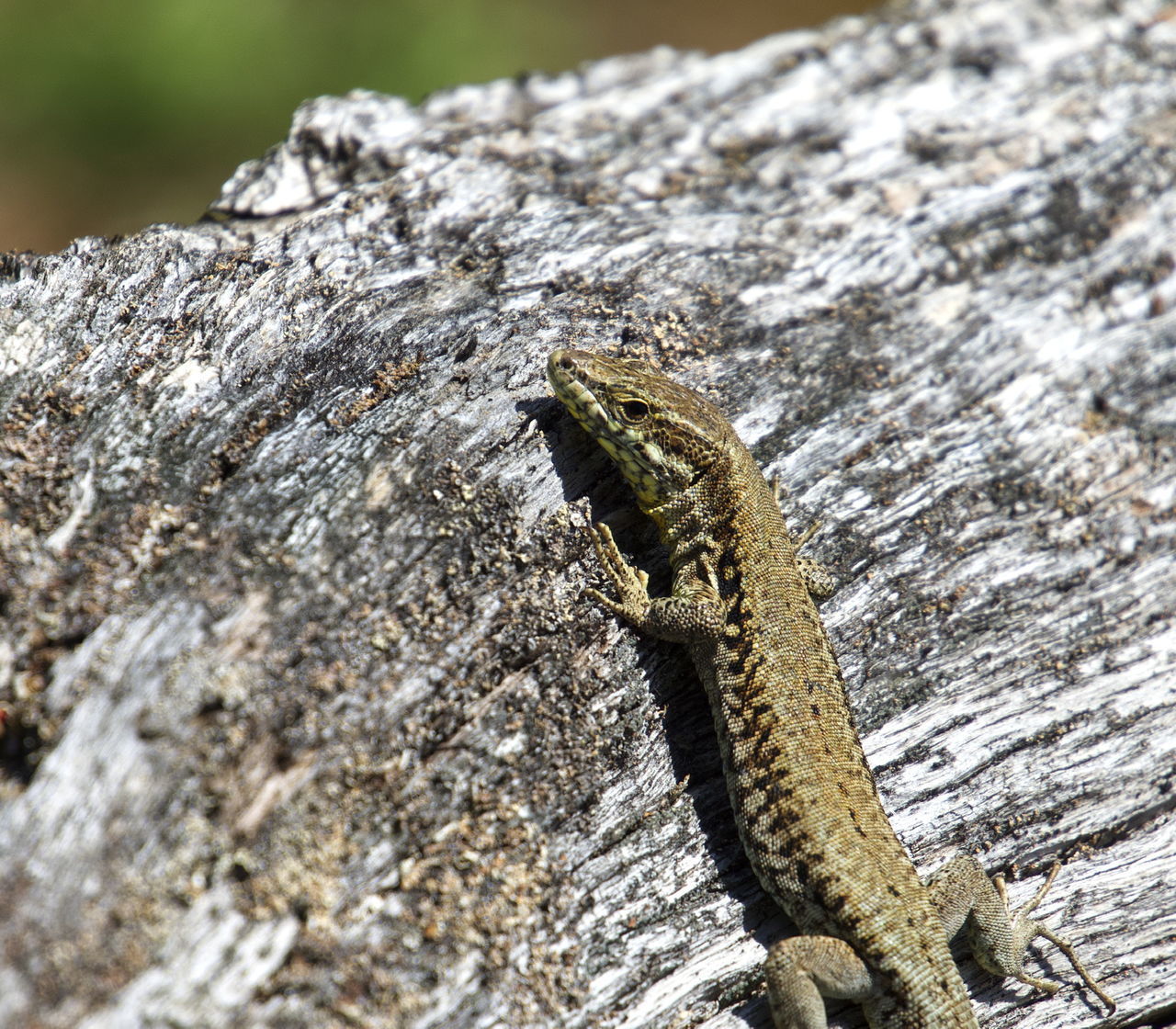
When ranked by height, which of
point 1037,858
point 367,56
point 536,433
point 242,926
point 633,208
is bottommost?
point 1037,858

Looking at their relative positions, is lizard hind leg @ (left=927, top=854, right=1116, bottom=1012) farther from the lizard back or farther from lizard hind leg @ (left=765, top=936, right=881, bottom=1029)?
lizard hind leg @ (left=765, top=936, right=881, bottom=1029)

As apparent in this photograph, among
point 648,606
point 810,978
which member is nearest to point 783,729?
point 648,606

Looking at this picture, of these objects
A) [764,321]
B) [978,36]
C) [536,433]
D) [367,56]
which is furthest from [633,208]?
[367,56]

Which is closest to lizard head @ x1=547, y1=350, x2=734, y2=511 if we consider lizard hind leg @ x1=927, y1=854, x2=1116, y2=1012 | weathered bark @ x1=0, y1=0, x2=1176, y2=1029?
weathered bark @ x1=0, y1=0, x2=1176, y2=1029

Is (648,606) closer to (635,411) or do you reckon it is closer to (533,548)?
(533,548)

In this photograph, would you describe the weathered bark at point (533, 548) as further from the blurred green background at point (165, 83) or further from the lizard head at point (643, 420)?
the blurred green background at point (165, 83)

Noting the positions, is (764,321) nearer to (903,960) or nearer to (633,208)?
(633,208)

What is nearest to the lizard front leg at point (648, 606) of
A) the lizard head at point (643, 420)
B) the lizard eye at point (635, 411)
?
the lizard head at point (643, 420)
